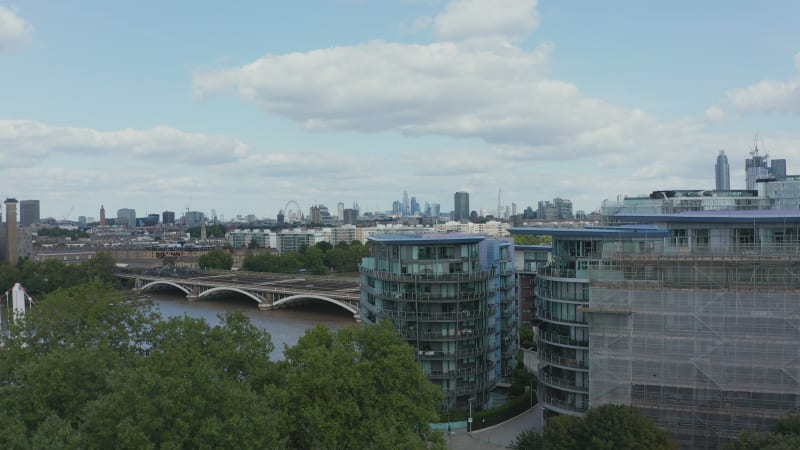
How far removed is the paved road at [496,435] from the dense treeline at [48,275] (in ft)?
208

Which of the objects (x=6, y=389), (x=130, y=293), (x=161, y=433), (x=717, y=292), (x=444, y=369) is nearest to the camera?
(x=161, y=433)

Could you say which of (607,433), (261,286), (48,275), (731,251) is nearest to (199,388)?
(607,433)

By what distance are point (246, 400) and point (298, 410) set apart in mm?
3038

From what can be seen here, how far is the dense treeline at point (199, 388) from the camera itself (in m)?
15.8

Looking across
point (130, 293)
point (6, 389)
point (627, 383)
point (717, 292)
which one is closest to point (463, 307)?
point (627, 383)

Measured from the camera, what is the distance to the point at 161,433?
15781 millimetres

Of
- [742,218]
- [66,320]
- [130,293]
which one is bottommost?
[130,293]

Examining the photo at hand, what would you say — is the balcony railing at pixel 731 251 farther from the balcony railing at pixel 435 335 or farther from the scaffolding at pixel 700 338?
the balcony railing at pixel 435 335

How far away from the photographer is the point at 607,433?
1945 cm

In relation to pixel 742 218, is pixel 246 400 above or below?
below

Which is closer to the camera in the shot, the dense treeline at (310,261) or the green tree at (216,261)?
the dense treeline at (310,261)

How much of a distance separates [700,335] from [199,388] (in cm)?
1685

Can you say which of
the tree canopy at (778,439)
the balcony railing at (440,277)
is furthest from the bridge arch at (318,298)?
the tree canopy at (778,439)

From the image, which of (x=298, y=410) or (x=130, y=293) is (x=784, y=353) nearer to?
(x=298, y=410)
